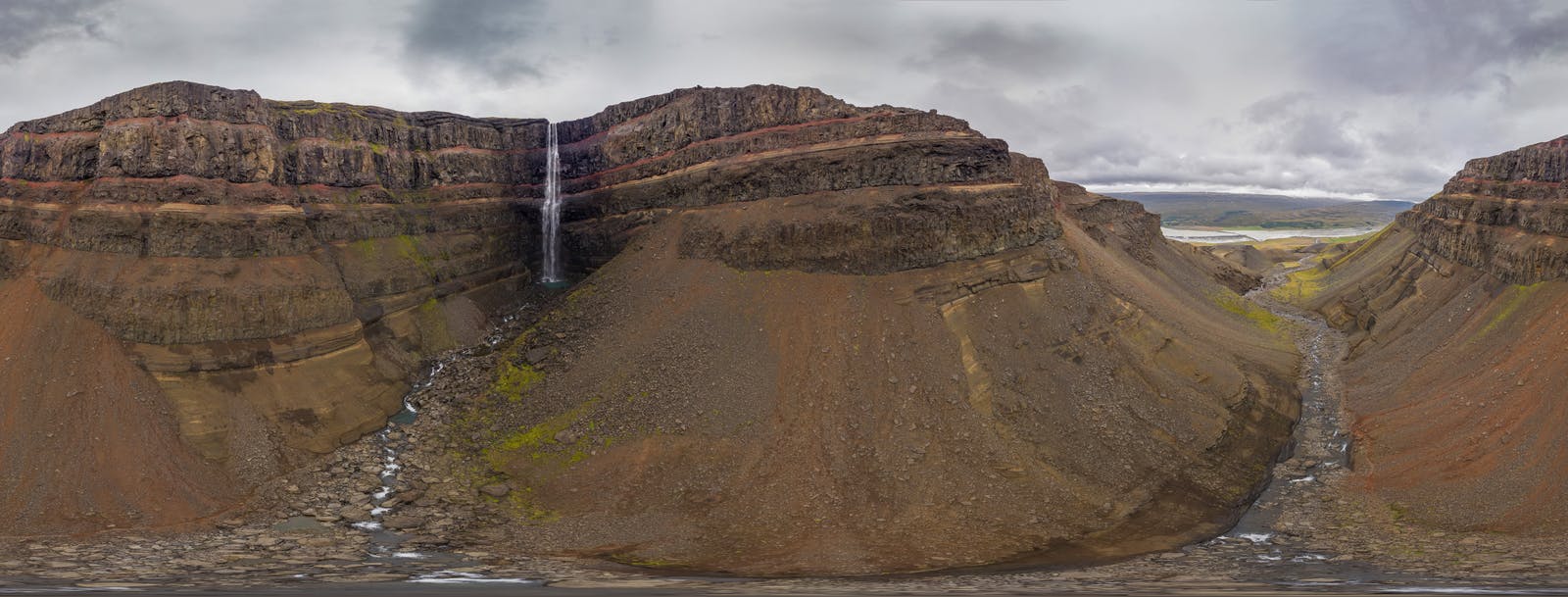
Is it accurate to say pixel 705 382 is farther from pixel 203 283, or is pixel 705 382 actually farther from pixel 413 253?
pixel 413 253

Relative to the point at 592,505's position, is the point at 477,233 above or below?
above

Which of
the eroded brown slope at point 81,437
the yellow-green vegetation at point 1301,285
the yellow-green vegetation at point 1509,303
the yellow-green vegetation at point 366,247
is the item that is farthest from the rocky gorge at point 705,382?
the yellow-green vegetation at point 1301,285

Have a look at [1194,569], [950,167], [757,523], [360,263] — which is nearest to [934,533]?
[757,523]

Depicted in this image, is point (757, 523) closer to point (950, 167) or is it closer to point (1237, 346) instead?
point (950, 167)

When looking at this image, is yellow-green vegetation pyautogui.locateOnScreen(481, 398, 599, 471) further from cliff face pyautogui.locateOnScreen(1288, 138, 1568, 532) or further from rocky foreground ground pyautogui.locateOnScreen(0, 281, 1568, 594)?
cliff face pyautogui.locateOnScreen(1288, 138, 1568, 532)

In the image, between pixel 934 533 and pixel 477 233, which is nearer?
pixel 934 533

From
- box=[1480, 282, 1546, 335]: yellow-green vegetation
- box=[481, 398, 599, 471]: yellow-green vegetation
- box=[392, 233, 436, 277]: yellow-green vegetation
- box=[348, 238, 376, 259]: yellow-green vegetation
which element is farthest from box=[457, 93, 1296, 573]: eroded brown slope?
box=[348, 238, 376, 259]: yellow-green vegetation

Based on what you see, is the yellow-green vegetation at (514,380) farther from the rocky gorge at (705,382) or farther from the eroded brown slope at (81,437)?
the eroded brown slope at (81,437)
